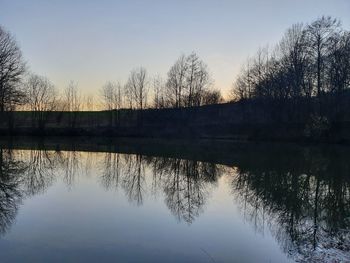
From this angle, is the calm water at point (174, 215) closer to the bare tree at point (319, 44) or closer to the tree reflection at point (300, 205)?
the tree reflection at point (300, 205)

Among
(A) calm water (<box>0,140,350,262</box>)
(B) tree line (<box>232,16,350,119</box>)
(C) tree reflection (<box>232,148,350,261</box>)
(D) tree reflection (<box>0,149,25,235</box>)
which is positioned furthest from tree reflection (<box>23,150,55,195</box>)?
(B) tree line (<box>232,16,350,119</box>)

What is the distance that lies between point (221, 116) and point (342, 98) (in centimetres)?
2881

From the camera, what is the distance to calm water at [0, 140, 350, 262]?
848 cm

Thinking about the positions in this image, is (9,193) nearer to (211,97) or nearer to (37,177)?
(37,177)

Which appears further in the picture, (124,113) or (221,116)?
(124,113)

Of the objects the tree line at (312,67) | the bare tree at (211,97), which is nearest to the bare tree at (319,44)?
the tree line at (312,67)

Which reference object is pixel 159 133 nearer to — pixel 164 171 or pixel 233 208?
pixel 164 171

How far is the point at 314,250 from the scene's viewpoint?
27.8 ft

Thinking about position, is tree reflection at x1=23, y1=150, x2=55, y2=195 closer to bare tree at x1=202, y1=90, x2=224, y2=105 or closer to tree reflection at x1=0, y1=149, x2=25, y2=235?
tree reflection at x1=0, y1=149, x2=25, y2=235

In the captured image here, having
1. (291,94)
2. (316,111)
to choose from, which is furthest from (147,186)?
(291,94)

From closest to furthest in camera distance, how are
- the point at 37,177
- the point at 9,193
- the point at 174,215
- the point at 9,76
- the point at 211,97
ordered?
the point at 174,215, the point at 9,193, the point at 37,177, the point at 9,76, the point at 211,97

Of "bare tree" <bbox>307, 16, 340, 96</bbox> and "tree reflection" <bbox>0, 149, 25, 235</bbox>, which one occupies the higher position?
"bare tree" <bbox>307, 16, 340, 96</bbox>

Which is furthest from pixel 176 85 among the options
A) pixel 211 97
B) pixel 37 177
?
pixel 37 177

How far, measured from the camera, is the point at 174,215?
483 inches
